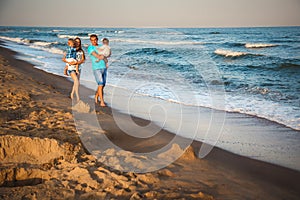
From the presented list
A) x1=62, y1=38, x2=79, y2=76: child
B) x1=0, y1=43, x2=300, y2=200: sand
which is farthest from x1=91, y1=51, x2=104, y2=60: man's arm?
x1=0, y1=43, x2=300, y2=200: sand

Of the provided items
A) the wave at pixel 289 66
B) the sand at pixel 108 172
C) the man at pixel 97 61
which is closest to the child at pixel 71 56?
the man at pixel 97 61

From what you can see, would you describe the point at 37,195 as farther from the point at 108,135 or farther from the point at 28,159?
the point at 108,135

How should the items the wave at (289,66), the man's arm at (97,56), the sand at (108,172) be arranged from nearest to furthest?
1. the sand at (108,172)
2. the man's arm at (97,56)
3. the wave at (289,66)

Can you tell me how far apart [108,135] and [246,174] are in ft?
6.96

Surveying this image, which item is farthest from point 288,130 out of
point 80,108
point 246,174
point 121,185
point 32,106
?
point 32,106

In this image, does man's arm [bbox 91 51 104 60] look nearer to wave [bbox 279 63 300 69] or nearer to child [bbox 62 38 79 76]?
child [bbox 62 38 79 76]

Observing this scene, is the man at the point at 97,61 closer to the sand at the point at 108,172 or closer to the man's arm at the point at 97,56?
the man's arm at the point at 97,56

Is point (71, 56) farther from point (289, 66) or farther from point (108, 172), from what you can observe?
point (289, 66)

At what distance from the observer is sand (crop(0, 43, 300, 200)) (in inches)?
104

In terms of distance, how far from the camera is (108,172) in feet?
9.65

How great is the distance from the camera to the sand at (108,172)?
8.63ft

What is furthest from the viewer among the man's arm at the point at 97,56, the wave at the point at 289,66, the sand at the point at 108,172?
the wave at the point at 289,66

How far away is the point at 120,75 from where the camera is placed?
1191 cm

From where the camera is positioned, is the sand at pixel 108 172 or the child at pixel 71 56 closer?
the sand at pixel 108 172
